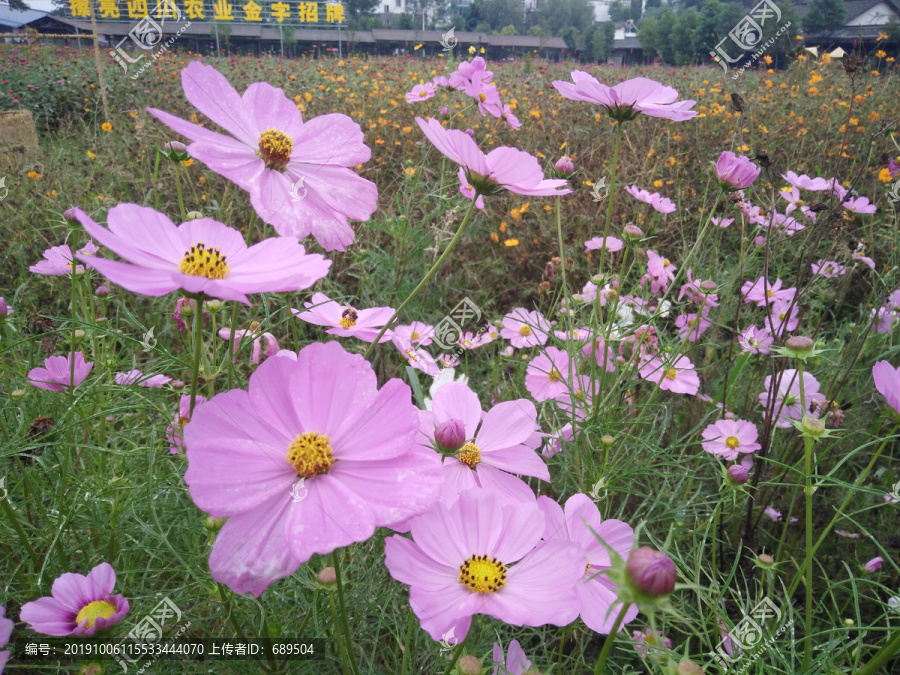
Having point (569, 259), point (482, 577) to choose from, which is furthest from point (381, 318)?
point (569, 259)

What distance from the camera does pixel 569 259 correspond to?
6.26ft

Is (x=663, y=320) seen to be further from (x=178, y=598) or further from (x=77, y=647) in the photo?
(x=77, y=647)

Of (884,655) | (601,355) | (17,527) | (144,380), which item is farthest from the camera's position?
(601,355)

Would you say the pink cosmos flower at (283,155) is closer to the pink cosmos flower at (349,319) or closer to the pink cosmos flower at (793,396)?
the pink cosmos flower at (349,319)

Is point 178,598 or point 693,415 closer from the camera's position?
point 178,598

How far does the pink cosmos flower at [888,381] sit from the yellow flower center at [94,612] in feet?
2.72

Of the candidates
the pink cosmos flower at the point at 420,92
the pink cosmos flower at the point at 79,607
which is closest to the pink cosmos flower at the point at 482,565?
the pink cosmos flower at the point at 79,607

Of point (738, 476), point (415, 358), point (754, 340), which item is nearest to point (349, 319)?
point (415, 358)

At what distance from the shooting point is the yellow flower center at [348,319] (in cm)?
74

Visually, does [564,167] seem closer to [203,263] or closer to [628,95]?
[628,95]

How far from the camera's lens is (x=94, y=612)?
1.74 ft

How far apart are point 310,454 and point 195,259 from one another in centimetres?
16

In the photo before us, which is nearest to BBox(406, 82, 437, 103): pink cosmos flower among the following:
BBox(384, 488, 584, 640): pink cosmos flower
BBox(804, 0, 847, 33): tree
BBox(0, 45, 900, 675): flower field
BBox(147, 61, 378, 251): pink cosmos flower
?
BBox(0, 45, 900, 675): flower field

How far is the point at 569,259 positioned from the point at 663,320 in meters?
0.43
